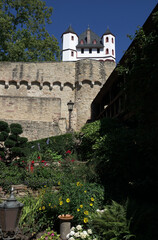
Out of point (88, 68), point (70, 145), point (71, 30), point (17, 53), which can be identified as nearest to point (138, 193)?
point (70, 145)

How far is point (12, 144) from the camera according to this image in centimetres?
939

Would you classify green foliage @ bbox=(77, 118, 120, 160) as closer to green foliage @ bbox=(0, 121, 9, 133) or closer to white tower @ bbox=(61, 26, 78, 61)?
green foliage @ bbox=(0, 121, 9, 133)

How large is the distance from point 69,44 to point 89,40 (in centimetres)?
534

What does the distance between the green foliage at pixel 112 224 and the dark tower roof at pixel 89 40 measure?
140 feet

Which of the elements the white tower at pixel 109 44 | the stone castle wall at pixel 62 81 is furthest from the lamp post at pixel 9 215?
the white tower at pixel 109 44

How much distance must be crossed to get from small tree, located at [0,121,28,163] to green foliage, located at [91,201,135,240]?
6.20 m

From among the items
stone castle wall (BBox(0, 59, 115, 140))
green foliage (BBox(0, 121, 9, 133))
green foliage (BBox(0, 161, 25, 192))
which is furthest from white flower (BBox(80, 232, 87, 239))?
stone castle wall (BBox(0, 59, 115, 140))

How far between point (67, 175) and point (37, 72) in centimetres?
Result: 1395

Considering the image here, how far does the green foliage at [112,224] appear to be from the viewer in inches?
127

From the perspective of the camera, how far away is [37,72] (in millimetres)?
18203

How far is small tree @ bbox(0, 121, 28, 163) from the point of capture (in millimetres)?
9266

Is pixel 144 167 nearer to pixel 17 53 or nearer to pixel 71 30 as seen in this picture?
pixel 17 53

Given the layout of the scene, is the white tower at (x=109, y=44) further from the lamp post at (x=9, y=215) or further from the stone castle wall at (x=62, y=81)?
the lamp post at (x=9, y=215)

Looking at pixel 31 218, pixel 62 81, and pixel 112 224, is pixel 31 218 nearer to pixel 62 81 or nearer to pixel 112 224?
pixel 112 224
